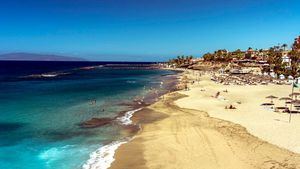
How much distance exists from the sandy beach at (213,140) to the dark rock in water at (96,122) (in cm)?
334

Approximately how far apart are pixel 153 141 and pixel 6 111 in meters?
26.4

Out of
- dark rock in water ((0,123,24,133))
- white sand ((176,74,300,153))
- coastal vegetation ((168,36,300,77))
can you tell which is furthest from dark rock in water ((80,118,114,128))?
coastal vegetation ((168,36,300,77))

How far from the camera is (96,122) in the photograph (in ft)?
124

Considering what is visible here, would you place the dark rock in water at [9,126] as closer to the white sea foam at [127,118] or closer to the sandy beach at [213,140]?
the white sea foam at [127,118]

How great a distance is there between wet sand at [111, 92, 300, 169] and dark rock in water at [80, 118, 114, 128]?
4.56m

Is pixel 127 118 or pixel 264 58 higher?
pixel 264 58

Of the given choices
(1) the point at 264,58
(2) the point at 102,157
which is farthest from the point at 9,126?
(1) the point at 264,58

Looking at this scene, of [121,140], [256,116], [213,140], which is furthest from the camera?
[256,116]

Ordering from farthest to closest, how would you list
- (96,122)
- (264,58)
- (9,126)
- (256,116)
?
1. (264,58)
2. (96,122)
3. (256,116)
4. (9,126)

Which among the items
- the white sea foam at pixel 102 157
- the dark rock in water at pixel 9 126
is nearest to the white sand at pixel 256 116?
the white sea foam at pixel 102 157

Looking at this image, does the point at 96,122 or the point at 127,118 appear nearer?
the point at 96,122

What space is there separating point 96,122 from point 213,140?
15668mm

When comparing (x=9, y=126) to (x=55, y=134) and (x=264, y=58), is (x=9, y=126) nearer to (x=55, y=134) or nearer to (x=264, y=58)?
(x=55, y=134)

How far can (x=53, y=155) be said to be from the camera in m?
25.8
